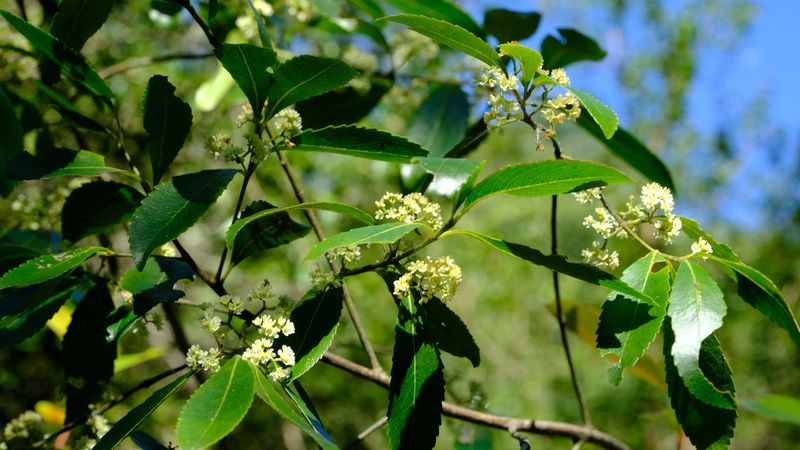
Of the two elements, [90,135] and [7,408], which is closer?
[90,135]

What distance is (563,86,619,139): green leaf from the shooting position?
2.54 feet

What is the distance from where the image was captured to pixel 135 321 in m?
1.01

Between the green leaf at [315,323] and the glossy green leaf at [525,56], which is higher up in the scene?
the glossy green leaf at [525,56]

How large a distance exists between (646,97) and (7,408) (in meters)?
8.76

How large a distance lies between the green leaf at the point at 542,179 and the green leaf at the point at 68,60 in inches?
21.9

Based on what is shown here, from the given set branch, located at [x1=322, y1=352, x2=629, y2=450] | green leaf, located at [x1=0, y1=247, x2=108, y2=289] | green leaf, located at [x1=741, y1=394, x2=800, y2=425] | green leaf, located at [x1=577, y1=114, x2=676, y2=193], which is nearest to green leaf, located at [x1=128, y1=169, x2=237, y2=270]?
green leaf, located at [x1=0, y1=247, x2=108, y2=289]

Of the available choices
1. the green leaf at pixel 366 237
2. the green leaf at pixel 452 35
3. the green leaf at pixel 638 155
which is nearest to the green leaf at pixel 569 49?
the green leaf at pixel 638 155

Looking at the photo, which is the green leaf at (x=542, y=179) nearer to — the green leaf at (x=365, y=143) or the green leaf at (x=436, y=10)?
the green leaf at (x=365, y=143)

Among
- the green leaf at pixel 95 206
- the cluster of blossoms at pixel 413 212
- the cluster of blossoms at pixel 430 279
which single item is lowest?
the green leaf at pixel 95 206

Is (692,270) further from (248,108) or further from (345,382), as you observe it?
(345,382)

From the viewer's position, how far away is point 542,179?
2.48ft

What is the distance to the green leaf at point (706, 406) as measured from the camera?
0.79 m

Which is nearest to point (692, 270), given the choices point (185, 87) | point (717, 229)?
point (185, 87)

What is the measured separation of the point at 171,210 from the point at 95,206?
334mm
